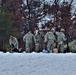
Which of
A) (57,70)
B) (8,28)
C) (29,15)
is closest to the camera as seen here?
(57,70)

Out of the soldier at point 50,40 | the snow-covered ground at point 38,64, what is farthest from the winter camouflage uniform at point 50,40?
the snow-covered ground at point 38,64

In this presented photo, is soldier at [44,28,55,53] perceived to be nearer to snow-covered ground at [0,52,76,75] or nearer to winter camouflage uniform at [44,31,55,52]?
winter camouflage uniform at [44,31,55,52]

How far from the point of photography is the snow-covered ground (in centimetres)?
692

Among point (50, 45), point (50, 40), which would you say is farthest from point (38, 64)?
point (50, 40)

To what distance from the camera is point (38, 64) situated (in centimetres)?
698

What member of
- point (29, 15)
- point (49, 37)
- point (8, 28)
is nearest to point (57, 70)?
point (49, 37)

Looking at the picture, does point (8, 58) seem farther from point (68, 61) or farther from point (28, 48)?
point (28, 48)

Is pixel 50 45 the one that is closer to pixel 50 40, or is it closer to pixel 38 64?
pixel 50 40

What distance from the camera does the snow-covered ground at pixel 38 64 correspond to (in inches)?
272

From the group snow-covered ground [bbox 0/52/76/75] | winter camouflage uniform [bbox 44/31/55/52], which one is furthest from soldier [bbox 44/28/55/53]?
snow-covered ground [bbox 0/52/76/75]

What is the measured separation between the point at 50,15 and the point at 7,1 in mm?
4736

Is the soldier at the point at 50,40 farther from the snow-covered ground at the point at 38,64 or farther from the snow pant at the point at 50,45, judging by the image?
the snow-covered ground at the point at 38,64

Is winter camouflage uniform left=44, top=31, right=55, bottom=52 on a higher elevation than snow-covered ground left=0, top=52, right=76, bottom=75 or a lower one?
higher

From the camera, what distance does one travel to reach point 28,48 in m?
13.1
